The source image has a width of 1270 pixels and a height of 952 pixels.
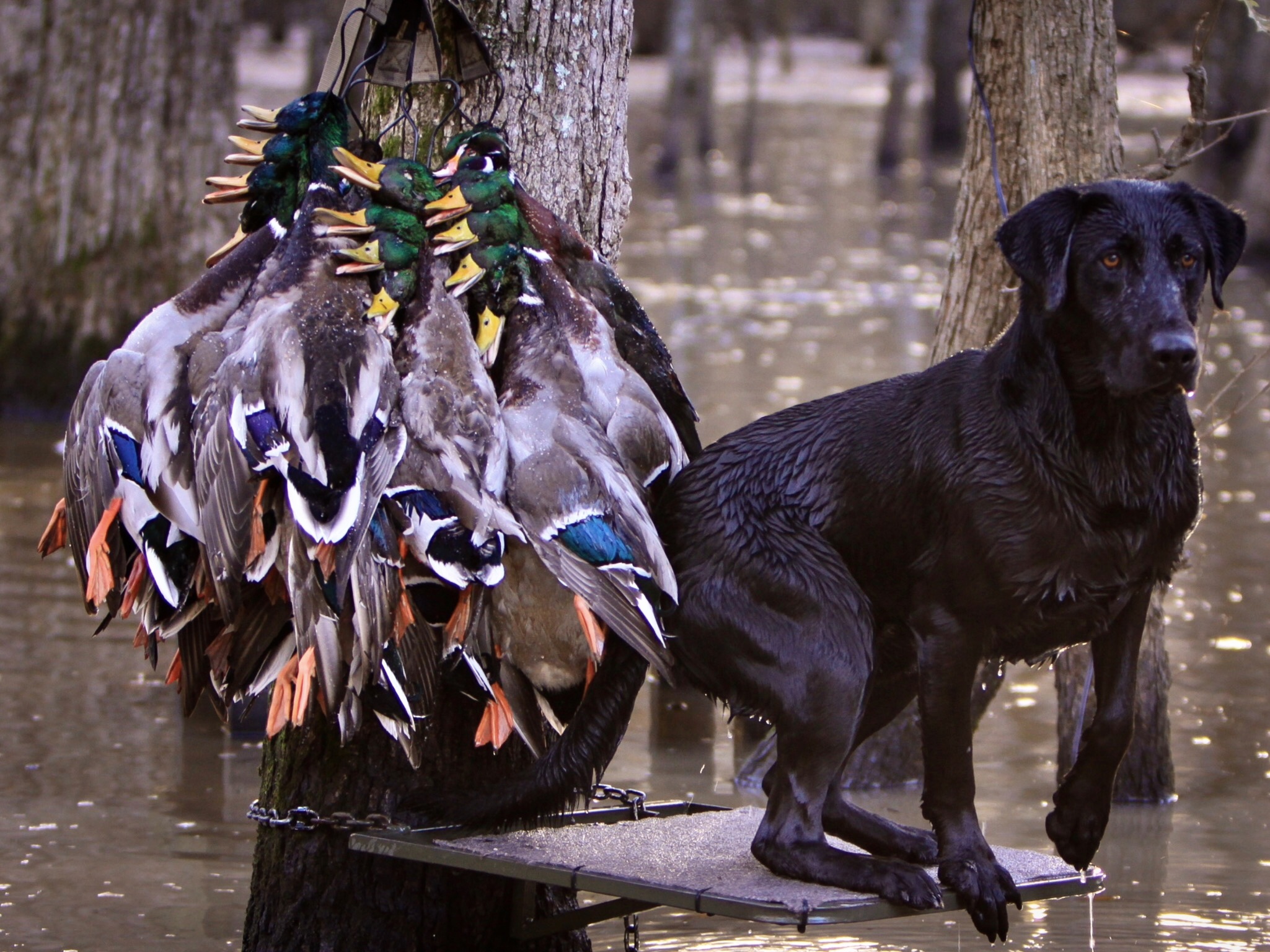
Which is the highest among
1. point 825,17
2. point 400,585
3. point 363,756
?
point 825,17

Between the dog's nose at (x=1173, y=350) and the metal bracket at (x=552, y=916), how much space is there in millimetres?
1826

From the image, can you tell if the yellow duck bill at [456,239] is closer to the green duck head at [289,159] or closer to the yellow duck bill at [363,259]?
the yellow duck bill at [363,259]

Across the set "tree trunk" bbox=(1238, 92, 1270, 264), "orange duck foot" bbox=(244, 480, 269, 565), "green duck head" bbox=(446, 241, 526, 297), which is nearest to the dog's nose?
"green duck head" bbox=(446, 241, 526, 297)

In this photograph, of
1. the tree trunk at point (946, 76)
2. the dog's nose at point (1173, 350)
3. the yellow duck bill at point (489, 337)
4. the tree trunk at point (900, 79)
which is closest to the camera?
the dog's nose at point (1173, 350)

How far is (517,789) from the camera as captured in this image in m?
4.24

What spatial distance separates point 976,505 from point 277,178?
189 cm

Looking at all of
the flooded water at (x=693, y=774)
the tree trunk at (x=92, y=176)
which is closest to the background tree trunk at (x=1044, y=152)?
the flooded water at (x=693, y=774)

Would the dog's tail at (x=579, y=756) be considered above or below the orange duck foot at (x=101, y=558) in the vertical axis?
below

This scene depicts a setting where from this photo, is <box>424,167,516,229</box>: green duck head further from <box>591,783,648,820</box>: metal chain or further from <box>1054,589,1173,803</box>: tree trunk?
<box>1054,589,1173,803</box>: tree trunk

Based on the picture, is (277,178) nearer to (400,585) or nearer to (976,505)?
(400,585)

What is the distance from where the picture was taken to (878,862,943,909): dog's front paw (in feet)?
12.8

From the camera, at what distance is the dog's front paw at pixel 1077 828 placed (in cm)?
420

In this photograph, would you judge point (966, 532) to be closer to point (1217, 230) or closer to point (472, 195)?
point (1217, 230)

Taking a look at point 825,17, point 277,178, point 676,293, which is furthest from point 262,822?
point 825,17
